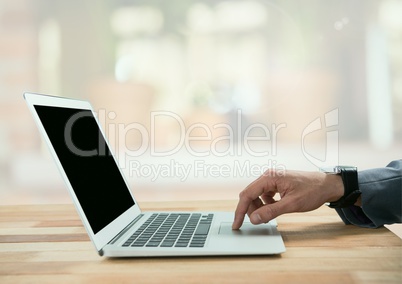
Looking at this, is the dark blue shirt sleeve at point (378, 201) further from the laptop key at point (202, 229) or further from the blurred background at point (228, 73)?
the blurred background at point (228, 73)

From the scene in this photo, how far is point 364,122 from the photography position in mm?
3277

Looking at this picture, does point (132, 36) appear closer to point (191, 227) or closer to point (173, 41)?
point (173, 41)

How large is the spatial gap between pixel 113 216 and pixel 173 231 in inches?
5.0

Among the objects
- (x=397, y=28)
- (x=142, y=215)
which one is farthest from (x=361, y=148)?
(x=142, y=215)

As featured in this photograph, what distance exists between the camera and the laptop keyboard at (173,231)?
932 millimetres

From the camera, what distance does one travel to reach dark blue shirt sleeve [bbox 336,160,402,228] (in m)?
1.10

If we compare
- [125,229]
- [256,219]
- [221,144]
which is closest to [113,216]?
[125,229]

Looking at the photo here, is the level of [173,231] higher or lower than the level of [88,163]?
lower

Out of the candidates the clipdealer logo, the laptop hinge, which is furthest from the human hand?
the clipdealer logo

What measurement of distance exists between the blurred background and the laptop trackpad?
85.3 inches

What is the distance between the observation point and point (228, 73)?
3.27 meters

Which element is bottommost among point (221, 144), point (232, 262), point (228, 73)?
point (232, 262)

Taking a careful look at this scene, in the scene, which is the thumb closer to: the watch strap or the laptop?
the laptop

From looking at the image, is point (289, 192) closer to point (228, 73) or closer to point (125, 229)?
point (125, 229)
